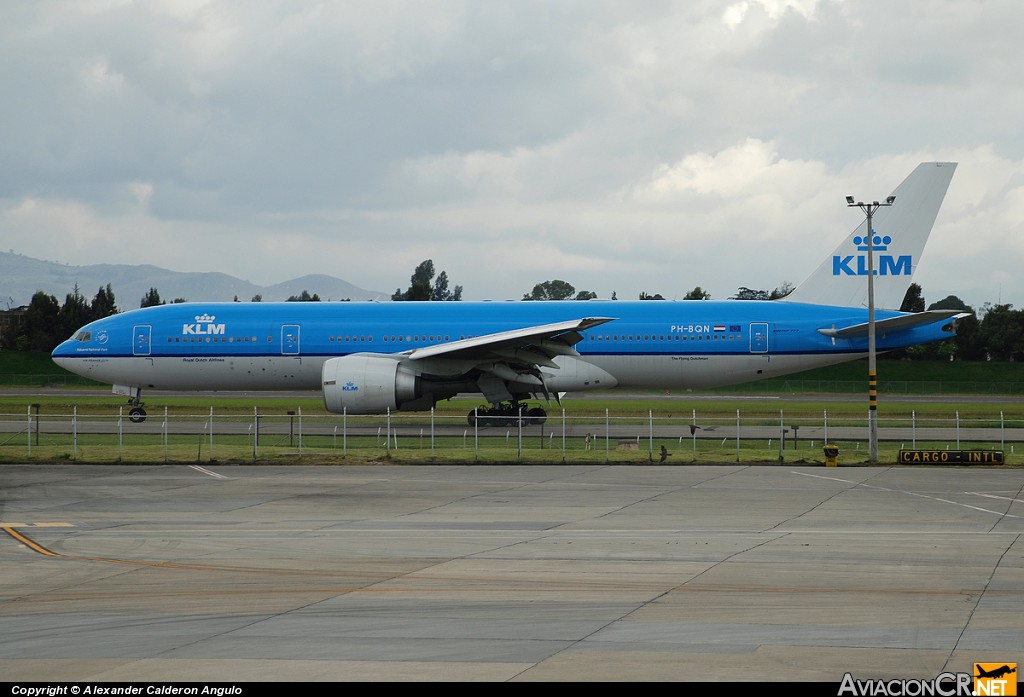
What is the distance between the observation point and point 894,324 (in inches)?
1528

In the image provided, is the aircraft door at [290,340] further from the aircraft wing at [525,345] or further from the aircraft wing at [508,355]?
the aircraft wing at [525,345]

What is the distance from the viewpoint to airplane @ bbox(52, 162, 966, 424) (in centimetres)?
3981

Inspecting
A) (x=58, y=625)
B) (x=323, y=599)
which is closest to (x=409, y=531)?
(x=323, y=599)

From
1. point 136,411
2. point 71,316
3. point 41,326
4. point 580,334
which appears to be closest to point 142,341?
point 136,411

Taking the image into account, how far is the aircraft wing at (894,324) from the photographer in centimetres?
3844

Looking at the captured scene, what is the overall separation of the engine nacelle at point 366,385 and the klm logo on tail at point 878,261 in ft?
57.2

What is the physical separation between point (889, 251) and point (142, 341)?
28.5 m

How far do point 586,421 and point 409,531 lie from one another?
26.9 metres

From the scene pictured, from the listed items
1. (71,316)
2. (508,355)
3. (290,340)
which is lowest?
(508,355)

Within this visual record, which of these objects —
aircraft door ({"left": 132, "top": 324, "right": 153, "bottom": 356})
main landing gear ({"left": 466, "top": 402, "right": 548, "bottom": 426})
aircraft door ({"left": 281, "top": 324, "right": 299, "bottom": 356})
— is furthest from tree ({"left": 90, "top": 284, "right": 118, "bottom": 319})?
main landing gear ({"left": 466, "top": 402, "right": 548, "bottom": 426})

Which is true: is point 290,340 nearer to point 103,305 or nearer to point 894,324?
point 894,324

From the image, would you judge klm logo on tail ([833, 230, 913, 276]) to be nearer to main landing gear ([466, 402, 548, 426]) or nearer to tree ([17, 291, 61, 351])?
main landing gear ([466, 402, 548, 426])

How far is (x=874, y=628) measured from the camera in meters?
10.4

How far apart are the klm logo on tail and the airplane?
4 cm
